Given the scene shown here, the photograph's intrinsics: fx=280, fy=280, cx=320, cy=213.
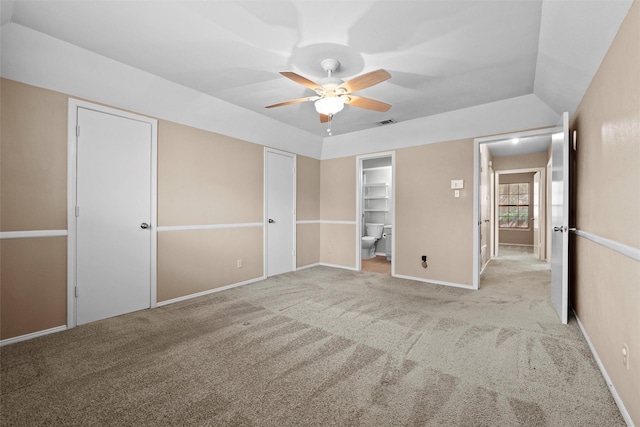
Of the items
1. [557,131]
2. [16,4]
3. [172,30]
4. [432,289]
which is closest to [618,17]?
[557,131]

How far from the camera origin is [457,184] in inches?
165

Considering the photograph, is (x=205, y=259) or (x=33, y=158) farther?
(x=205, y=259)

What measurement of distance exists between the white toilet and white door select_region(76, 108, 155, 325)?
455 cm

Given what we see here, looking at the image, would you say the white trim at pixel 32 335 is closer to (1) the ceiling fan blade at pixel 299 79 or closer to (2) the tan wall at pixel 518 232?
(1) the ceiling fan blade at pixel 299 79

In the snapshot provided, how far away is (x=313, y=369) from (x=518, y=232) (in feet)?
31.4

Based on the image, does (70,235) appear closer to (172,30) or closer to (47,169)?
(47,169)

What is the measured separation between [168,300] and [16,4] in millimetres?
2944

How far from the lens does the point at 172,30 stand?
2.28 metres

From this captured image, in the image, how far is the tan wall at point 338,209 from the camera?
5395mm

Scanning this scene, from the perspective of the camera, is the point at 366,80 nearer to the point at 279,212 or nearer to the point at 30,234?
the point at 279,212

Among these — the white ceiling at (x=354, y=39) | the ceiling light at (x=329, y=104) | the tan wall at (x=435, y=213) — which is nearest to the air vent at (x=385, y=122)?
the tan wall at (x=435, y=213)

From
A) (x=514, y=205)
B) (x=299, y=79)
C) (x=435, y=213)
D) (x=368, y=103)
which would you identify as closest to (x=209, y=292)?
(x=299, y=79)

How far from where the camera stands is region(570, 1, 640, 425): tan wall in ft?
4.82

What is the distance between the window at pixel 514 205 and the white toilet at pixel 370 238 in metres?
5.25
